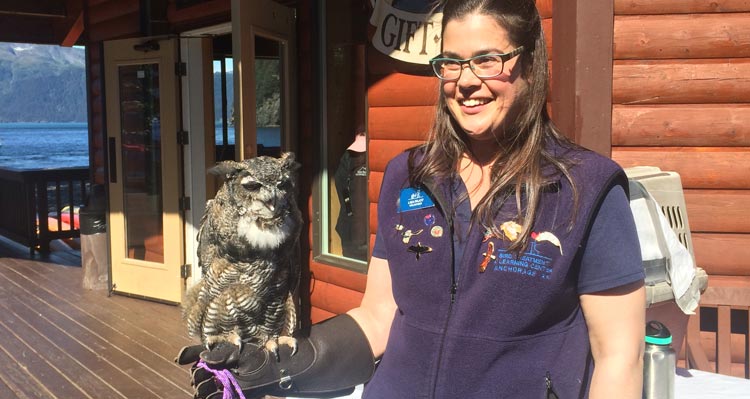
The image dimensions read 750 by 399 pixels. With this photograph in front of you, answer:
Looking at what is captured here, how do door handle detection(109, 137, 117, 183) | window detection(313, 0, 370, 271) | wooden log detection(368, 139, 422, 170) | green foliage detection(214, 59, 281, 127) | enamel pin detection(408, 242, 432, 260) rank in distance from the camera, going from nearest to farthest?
enamel pin detection(408, 242, 432, 260), wooden log detection(368, 139, 422, 170), window detection(313, 0, 370, 271), green foliage detection(214, 59, 281, 127), door handle detection(109, 137, 117, 183)

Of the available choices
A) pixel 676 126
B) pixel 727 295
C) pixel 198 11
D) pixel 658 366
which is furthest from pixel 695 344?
pixel 198 11

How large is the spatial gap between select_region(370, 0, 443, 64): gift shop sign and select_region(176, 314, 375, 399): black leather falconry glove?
2.38 m

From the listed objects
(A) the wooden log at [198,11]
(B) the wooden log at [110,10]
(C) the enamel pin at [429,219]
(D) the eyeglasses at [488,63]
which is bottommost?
(C) the enamel pin at [429,219]

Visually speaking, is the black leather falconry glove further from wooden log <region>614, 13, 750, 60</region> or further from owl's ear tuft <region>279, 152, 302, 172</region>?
wooden log <region>614, 13, 750, 60</region>

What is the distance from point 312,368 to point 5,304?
520 centimetres

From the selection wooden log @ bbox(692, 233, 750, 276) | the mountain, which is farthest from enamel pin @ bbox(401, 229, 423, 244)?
the mountain

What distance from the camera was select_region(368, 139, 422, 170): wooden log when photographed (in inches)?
159

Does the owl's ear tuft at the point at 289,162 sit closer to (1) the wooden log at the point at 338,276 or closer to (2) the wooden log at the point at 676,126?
(2) the wooden log at the point at 676,126

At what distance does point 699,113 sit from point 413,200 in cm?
225

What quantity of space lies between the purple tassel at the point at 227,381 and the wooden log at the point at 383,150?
2.63m

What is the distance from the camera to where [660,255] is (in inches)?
78.2

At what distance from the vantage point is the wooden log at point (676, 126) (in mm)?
3100

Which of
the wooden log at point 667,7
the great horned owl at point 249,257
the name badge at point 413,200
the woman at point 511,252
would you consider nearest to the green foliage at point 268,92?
the wooden log at point 667,7

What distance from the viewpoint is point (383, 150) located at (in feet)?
13.6
